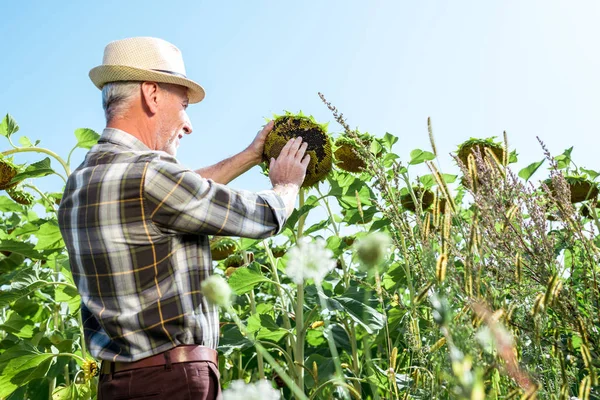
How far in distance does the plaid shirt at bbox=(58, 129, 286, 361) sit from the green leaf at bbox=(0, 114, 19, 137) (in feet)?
6.27

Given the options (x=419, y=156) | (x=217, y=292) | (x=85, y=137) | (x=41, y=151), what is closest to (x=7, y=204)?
(x=41, y=151)

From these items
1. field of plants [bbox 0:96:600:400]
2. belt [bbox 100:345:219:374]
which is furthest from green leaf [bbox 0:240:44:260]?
belt [bbox 100:345:219:374]

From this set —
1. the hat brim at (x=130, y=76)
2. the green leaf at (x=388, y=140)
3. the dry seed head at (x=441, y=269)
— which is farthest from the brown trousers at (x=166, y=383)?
the green leaf at (x=388, y=140)

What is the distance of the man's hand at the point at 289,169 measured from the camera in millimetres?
2561

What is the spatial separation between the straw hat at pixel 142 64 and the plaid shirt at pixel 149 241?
410 millimetres

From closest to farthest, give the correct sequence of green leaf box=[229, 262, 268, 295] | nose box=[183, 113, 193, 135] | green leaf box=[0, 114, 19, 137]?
1. nose box=[183, 113, 193, 135]
2. green leaf box=[229, 262, 268, 295]
3. green leaf box=[0, 114, 19, 137]

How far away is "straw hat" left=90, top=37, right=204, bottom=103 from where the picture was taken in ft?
8.63

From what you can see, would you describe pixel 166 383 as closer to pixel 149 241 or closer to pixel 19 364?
pixel 149 241

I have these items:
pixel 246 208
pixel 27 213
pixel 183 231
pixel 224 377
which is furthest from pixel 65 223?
pixel 27 213

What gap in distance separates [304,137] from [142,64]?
2.32 feet

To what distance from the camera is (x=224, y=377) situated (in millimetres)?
4918

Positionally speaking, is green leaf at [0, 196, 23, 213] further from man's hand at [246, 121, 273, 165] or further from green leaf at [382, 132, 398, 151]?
green leaf at [382, 132, 398, 151]

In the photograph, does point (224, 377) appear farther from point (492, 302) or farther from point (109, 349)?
point (492, 302)

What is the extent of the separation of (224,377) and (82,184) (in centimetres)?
289
